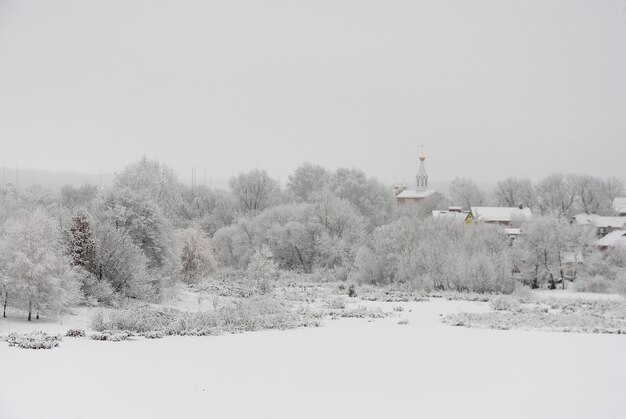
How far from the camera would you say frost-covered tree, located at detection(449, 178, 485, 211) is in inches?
3332

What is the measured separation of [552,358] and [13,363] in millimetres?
12375

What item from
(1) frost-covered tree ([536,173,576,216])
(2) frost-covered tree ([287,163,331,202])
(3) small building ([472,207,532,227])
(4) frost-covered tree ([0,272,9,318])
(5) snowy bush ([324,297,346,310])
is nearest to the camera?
(4) frost-covered tree ([0,272,9,318])

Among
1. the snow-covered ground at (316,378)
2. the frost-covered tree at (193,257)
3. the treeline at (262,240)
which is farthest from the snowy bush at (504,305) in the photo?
the frost-covered tree at (193,257)

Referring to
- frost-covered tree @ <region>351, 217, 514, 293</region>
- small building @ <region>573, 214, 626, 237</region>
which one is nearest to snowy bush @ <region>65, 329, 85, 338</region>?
frost-covered tree @ <region>351, 217, 514, 293</region>

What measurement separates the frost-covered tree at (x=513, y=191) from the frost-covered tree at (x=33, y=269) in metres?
64.1

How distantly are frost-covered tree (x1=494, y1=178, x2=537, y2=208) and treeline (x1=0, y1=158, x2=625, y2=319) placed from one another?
0.59 feet

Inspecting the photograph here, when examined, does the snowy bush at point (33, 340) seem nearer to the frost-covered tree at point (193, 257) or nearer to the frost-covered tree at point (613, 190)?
the frost-covered tree at point (193, 257)

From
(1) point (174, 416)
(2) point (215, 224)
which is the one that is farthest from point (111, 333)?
(2) point (215, 224)

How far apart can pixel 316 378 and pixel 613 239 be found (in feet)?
128

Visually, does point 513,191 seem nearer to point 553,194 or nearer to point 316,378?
point 553,194

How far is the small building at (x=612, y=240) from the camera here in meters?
42.1

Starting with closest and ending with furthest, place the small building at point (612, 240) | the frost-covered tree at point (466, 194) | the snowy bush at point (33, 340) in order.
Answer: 1. the snowy bush at point (33, 340)
2. the small building at point (612, 240)
3. the frost-covered tree at point (466, 194)

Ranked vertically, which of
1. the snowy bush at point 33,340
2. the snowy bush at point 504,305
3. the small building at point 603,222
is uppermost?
the small building at point 603,222

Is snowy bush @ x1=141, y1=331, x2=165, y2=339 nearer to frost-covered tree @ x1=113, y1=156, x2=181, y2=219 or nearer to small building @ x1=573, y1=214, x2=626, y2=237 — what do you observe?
frost-covered tree @ x1=113, y1=156, x2=181, y2=219
